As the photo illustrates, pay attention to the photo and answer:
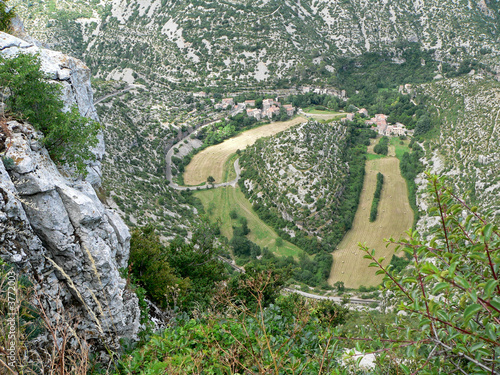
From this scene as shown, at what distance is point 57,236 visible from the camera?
850 centimetres

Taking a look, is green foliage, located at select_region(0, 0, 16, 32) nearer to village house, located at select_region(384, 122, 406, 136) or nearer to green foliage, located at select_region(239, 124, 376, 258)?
green foliage, located at select_region(239, 124, 376, 258)

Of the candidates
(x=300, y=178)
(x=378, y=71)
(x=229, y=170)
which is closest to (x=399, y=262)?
(x=300, y=178)

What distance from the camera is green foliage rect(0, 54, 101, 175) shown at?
31.2 feet

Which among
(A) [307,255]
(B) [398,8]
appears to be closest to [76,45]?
(A) [307,255]

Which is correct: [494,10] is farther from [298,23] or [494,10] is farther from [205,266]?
[205,266]

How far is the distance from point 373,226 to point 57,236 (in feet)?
146

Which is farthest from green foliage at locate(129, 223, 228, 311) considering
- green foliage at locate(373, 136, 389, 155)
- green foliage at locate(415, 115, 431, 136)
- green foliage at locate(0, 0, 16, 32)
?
green foliage at locate(415, 115, 431, 136)

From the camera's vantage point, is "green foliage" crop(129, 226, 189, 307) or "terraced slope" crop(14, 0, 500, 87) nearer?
"green foliage" crop(129, 226, 189, 307)

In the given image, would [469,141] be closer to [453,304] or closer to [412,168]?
[412,168]

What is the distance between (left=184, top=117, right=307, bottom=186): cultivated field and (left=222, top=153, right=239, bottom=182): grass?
1.81 ft

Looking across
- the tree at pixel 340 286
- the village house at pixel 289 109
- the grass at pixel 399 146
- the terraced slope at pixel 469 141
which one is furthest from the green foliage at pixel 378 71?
the tree at pixel 340 286

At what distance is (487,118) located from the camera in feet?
183

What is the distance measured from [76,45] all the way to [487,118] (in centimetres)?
9555

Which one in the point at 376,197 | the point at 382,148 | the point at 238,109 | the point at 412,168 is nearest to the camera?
the point at 376,197
